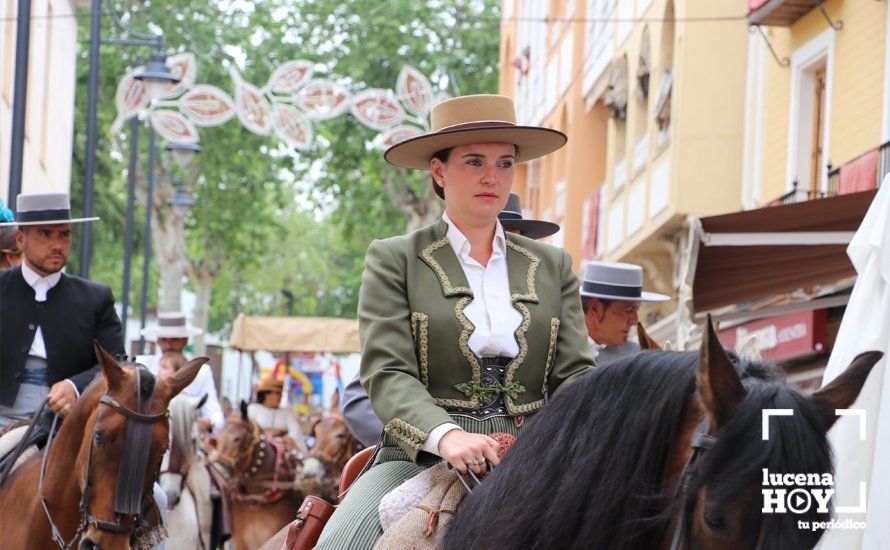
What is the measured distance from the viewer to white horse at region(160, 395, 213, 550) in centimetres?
1319

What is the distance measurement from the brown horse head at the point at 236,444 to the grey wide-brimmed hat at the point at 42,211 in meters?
8.26

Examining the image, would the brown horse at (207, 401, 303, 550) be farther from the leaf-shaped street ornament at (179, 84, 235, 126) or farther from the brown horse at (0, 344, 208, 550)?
the brown horse at (0, 344, 208, 550)

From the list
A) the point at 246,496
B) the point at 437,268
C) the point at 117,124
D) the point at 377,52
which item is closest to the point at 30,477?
the point at 437,268

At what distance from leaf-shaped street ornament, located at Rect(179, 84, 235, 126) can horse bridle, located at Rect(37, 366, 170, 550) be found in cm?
1437

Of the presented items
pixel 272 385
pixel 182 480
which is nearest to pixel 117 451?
pixel 182 480

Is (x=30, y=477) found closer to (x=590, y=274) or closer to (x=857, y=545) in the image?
(x=590, y=274)

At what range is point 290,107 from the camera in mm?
22719

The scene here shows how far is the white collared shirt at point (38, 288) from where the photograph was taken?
9148mm

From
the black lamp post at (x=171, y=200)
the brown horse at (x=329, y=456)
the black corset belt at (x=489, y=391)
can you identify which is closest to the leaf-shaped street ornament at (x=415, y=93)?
the black lamp post at (x=171, y=200)

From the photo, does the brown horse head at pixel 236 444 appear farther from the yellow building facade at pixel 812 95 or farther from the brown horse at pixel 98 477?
the brown horse at pixel 98 477

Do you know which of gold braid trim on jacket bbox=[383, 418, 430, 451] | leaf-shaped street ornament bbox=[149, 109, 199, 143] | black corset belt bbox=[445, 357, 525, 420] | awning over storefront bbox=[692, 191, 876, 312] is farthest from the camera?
leaf-shaped street ornament bbox=[149, 109, 199, 143]

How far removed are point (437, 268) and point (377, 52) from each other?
36.7m

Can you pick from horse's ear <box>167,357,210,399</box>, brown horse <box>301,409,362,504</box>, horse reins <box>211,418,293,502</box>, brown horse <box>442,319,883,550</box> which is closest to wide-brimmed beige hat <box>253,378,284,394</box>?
brown horse <box>301,409,362,504</box>

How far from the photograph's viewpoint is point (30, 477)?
28.5 feet
